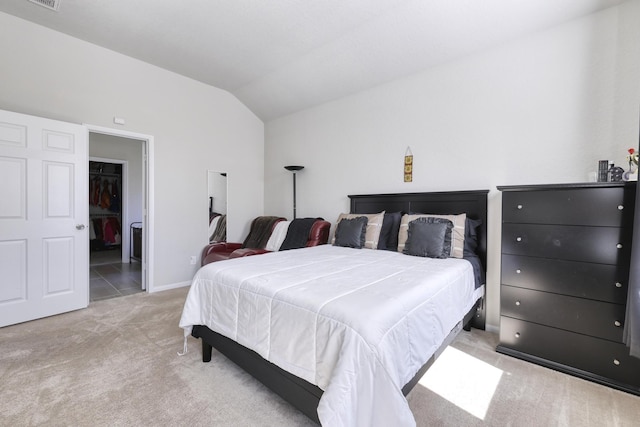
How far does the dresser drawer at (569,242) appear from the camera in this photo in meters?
1.85

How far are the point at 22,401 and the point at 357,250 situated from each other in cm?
261

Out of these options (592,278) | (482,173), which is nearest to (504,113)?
(482,173)

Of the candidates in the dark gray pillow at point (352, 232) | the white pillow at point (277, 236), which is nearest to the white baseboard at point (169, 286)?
the white pillow at point (277, 236)

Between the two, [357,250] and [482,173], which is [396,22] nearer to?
[482,173]

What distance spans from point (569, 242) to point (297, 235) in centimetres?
285

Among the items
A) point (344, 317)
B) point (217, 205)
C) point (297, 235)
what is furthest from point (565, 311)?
point (217, 205)

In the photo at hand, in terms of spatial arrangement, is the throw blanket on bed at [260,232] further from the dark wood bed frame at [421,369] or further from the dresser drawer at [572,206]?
the dresser drawer at [572,206]

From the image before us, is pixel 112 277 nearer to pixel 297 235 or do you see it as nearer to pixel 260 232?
pixel 260 232

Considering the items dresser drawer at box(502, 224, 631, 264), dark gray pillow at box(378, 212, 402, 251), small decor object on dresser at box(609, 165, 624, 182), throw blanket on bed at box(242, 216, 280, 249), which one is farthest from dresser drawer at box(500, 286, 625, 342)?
throw blanket on bed at box(242, 216, 280, 249)

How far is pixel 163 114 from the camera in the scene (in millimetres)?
3934

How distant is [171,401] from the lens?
168 cm

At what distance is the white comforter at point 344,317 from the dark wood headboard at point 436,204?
2.22 ft

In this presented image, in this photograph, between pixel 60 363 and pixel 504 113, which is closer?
pixel 60 363

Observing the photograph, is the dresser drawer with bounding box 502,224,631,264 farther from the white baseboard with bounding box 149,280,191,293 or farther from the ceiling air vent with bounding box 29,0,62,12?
the ceiling air vent with bounding box 29,0,62,12
